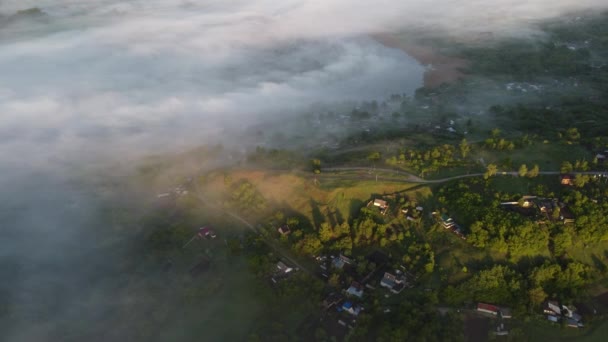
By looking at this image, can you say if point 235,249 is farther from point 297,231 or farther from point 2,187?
point 2,187

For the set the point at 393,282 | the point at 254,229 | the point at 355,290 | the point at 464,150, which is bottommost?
the point at 355,290

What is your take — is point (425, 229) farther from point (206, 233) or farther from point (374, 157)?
point (206, 233)

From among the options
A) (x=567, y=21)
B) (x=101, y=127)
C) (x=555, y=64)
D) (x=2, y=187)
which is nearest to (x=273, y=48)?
(x=101, y=127)

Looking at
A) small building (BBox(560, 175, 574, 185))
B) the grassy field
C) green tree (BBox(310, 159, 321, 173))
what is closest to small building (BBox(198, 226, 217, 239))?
the grassy field

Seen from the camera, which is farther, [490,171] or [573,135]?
[573,135]

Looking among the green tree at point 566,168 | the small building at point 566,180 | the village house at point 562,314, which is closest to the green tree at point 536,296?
the village house at point 562,314

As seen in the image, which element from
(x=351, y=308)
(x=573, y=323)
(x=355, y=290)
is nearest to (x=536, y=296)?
(x=573, y=323)
